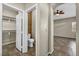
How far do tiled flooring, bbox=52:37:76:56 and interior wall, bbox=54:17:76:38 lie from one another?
2.5 inches

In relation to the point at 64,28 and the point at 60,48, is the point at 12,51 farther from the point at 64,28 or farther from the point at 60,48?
the point at 64,28

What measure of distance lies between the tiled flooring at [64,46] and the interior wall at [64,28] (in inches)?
2.5

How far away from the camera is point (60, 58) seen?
1.38 m

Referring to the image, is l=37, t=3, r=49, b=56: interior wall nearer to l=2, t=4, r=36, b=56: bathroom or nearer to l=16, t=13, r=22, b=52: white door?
A: l=2, t=4, r=36, b=56: bathroom

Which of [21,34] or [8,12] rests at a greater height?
[8,12]

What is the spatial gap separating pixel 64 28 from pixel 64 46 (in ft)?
0.84

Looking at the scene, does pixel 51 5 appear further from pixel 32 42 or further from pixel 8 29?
pixel 8 29

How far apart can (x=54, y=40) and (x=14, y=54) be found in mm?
613

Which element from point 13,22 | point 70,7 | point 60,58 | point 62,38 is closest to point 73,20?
point 70,7

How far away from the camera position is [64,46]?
4.46ft

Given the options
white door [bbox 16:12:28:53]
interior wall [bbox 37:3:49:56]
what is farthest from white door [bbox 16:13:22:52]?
interior wall [bbox 37:3:49:56]

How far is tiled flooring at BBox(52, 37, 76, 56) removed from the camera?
4.41ft

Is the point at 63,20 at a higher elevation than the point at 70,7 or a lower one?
lower

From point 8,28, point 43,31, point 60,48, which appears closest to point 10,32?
point 8,28
